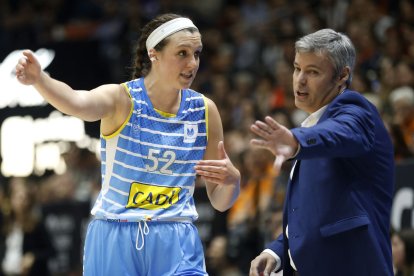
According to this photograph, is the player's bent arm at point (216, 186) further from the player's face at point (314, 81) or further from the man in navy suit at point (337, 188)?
the player's face at point (314, 81)

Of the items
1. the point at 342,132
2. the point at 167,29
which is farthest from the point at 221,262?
the point at 342,132

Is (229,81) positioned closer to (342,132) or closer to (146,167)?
(146,167)

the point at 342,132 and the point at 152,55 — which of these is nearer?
the point at 342,132

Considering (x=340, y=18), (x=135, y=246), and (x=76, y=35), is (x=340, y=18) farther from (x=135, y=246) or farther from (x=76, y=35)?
(x=135, y=246)

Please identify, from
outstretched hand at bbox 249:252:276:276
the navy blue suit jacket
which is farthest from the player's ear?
outstretched hand at bbox 249:252:276:276

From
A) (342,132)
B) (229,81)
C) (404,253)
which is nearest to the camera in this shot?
(342,132)

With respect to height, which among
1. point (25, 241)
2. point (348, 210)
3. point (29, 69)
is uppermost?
point (29, 69)

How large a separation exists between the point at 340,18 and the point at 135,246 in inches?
327

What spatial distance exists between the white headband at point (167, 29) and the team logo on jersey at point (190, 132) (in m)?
0.49

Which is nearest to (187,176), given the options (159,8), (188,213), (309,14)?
(188,213)

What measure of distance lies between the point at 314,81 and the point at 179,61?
80cm

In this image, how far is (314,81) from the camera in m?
4.68

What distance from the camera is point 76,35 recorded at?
16.3 m

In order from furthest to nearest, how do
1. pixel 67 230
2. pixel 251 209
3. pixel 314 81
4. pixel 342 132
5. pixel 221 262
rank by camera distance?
pixel 67 230 → pixel 251 209 → pixel 221 262 → pixel 314 81 → pixel 342 132
